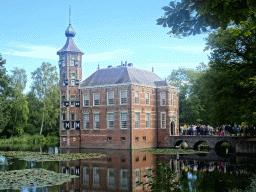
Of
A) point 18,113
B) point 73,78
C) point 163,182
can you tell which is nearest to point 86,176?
point 163,182

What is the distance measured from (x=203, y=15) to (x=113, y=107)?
2829 cm

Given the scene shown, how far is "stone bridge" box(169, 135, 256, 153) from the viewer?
28.6 m

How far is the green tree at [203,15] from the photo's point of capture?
467 cm

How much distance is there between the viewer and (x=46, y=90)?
50.0 meters

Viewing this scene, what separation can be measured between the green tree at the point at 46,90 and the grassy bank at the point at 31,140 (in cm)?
192

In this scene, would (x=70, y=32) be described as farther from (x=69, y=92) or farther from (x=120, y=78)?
(x=120, y=78)

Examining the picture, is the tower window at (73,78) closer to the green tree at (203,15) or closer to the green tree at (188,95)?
the green tree at (188,95)

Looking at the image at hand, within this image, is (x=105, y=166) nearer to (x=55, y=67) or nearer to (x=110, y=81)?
(x=110, y=81)

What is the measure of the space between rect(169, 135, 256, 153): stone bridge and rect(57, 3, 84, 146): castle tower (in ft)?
35.8

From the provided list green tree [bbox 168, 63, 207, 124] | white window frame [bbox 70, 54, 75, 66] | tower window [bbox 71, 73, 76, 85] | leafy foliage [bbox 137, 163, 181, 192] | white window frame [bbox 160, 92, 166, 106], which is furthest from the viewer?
green tree [bbox 168, 63, 207, 124]

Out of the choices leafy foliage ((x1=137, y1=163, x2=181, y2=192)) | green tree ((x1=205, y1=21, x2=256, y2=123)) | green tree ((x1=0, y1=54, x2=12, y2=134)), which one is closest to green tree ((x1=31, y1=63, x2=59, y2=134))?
green tree ((x1=0, y1=54, x2=12, y2=134))

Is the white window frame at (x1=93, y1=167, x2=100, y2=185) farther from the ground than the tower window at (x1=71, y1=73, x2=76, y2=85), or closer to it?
closer to it

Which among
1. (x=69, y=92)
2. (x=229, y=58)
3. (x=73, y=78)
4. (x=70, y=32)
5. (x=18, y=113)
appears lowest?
(x=18, y=113)

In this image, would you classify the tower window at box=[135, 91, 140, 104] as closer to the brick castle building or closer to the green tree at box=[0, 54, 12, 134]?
the brick castle building
